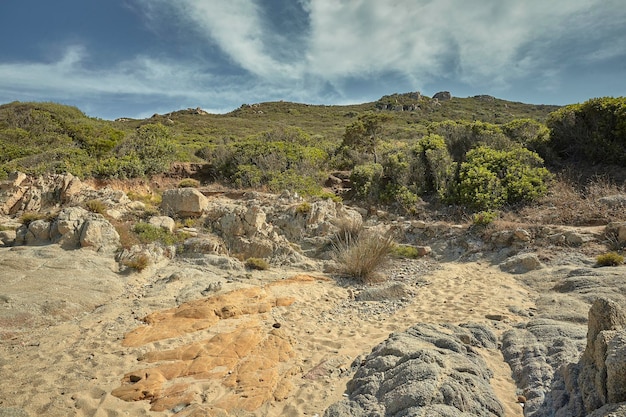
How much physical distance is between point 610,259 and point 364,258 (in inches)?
180

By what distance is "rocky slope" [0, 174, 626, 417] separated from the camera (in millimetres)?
3338

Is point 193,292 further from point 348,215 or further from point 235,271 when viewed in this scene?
point 348,215

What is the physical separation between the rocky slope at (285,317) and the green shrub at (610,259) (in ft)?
1.10

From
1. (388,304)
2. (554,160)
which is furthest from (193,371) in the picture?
(554,160)

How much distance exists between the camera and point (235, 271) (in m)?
7.95

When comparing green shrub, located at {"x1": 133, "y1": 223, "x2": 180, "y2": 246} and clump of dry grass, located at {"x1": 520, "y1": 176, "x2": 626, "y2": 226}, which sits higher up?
clump of dry grass, located at {"x1": 520, "y1": 176, "x2": 626, "y2": 226}

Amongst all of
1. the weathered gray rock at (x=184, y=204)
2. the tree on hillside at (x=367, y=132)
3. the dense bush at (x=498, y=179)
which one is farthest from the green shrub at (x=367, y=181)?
the weathered gray rock at (x=184, y=204)

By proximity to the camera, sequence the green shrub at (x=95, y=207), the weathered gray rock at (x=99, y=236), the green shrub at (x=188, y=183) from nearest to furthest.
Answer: the weathered gray rock at (x=99, y=236), the green shrub at (x=95, y=207), the green shrub at (x=188, y=183)

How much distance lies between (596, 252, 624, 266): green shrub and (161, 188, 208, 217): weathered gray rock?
9.30m

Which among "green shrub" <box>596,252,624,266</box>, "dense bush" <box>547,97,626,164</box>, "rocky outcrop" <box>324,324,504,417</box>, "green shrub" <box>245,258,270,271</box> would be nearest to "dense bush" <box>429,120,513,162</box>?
"dense bush" <box>547,97,626,164</box>

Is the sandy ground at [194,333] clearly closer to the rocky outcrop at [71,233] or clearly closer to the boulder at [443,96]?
the rocky outcrop at [71,233]

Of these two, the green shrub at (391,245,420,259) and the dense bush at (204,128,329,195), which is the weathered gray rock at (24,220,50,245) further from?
the green shrub at (391,245,420,259)

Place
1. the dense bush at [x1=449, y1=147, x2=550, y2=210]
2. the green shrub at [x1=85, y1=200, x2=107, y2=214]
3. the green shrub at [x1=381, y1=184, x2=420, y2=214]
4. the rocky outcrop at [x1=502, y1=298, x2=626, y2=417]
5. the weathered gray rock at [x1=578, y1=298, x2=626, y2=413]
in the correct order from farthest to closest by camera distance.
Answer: the green shrub at [x1=381, y1=184, x2=420, y2=214], the dense bush at [x1=449, y1=147, x2=550, y2=210], the green shrub at [x1=85, y1=200, x2=107, y2=214], the weathered gray rock at [x1=578, y1=298, x2=626, y2=413], the rocky outcrop at [x1=502, y1=298, x2=626, y2=417]

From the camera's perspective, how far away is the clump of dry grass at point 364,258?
7848 millimetres
